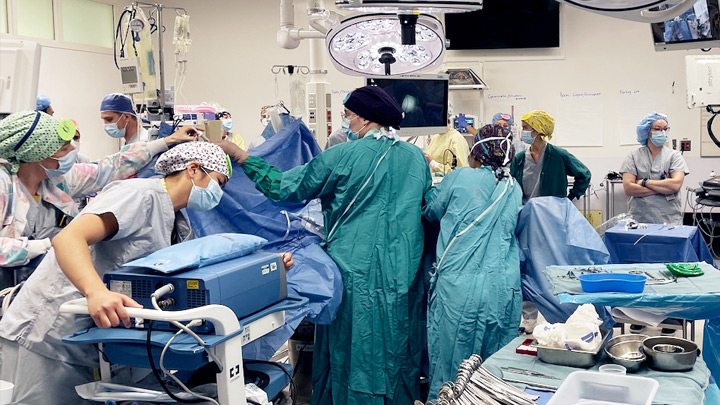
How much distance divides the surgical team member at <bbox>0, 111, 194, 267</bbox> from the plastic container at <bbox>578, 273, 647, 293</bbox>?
1.67 metres

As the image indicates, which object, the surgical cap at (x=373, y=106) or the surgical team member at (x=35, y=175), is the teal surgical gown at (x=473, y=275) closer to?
the surgical cap at (x=373, y=106)

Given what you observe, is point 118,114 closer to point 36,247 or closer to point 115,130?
point 115,130

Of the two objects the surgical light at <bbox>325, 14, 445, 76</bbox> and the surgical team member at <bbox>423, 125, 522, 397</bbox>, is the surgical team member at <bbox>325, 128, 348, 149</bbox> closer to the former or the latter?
the surgical light at <bbox>325, 14, 445, 76</bbox>

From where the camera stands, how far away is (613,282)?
2197mm

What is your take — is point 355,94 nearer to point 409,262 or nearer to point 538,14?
point 409,262

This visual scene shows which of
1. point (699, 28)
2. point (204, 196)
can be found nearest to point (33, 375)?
point (204, 196)

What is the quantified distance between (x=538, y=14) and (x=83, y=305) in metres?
6.76

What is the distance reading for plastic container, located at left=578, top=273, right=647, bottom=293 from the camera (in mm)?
2184

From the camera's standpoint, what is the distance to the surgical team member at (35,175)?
2.59 m

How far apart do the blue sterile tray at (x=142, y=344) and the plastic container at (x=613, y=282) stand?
3.55ft

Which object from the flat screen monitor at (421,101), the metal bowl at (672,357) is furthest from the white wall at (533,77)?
the metal bowl at (672,357)

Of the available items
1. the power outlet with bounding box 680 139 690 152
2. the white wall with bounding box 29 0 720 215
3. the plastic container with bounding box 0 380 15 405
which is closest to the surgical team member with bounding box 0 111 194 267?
the plastic container with bounding box 0 380 15 405

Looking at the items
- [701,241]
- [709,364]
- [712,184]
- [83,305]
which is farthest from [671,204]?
[83,305]

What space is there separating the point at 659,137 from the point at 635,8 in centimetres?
395
